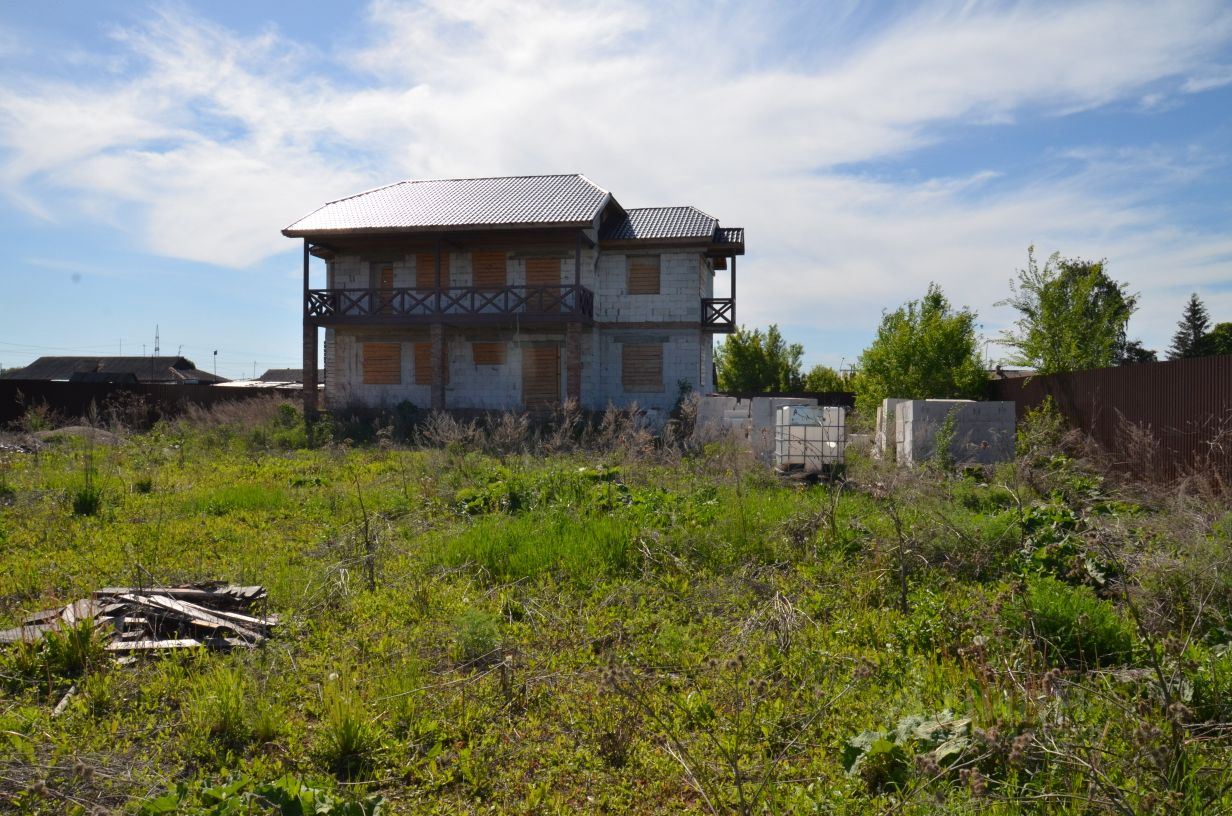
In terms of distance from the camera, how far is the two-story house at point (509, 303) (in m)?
22.7

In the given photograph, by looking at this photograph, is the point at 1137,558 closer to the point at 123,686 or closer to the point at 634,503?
the point at 634,503

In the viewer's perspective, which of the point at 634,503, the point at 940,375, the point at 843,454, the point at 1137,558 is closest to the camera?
the point at 1137,558

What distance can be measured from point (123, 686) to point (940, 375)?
16.7m

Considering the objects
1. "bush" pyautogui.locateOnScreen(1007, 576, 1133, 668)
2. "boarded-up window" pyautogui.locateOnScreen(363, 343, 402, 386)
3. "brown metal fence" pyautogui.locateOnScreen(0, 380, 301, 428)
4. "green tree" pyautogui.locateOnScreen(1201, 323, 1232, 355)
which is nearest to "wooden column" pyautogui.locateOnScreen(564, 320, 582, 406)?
"boarded-up window" pyautogui.locateOnScreen(363, 343, 402, 386)

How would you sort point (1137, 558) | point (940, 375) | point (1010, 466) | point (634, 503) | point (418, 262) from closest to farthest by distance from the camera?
1. point (1137, 558)
2. point (634, 503)
3. point (1010, 466)
4. point (940, 375)
5. point (418, 262)

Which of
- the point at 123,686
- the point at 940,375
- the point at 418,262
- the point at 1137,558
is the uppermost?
the point at 418,262

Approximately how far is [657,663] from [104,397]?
23.4 meters

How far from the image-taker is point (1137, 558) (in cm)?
581

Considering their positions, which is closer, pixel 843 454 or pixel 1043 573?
pixel 1043 573

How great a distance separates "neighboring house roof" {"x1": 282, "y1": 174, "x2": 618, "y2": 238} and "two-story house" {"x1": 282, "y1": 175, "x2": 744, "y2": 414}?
9 cm

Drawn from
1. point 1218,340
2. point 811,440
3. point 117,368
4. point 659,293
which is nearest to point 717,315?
point 659,293

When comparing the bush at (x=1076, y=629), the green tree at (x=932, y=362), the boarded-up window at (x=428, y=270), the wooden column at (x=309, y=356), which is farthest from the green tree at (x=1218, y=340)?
the bush at (x=1076, y=629)

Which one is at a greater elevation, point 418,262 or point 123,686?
point 418,262

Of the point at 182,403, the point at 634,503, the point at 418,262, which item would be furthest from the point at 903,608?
the point at 182,403
